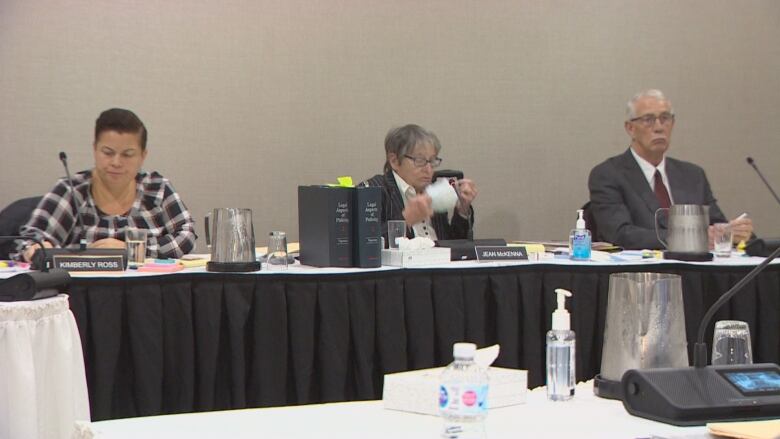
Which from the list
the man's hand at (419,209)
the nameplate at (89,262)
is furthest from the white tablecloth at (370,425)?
the man's hand at (419,209)

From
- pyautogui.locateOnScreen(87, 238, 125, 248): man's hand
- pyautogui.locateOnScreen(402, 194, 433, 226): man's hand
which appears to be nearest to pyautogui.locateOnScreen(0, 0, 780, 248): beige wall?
pyautogui.locateOnScreen(402, 194, 433, 226): man's hand

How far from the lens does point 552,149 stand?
544cm

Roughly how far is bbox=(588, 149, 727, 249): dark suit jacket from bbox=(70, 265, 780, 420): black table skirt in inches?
41.8

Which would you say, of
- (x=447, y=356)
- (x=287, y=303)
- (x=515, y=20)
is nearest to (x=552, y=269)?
(x=447, y=356)

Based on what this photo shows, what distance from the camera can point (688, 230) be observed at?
11.4 feet

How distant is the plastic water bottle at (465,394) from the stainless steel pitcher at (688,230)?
2354mm

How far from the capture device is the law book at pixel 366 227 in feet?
10.1

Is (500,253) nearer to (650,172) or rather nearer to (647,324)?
(650,172)

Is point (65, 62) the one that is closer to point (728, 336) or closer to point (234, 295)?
point (234, 295)

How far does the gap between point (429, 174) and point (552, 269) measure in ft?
3.56

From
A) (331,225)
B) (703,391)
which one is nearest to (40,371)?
(331,225)

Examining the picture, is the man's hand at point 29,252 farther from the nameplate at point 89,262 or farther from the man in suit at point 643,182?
the man in suit at point 643,182

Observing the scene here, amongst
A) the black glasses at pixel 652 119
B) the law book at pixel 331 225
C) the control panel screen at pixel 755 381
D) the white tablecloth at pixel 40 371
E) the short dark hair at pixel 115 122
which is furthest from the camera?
the black glasses at pixel 652 119

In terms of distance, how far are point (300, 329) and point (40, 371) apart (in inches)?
31.1
